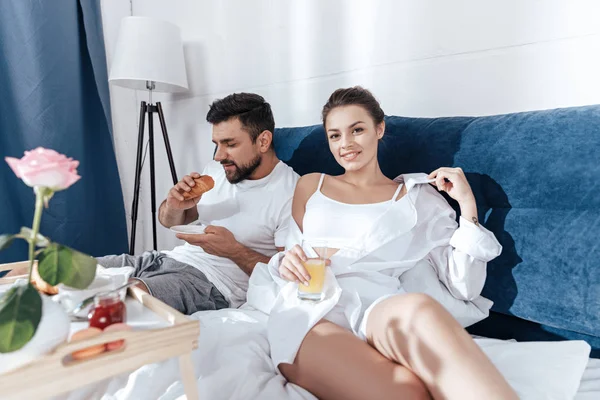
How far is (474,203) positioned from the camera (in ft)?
4.06

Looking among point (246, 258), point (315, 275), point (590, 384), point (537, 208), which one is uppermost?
point (537, 208)

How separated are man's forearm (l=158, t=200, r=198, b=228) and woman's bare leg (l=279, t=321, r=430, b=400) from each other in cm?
92

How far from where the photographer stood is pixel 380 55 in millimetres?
1862

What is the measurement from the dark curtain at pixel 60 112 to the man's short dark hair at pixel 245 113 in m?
1.35

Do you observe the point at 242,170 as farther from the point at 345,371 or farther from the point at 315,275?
the point at 345,371

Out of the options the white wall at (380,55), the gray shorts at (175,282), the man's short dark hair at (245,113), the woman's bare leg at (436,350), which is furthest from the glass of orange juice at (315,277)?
the white wall at (380,55)

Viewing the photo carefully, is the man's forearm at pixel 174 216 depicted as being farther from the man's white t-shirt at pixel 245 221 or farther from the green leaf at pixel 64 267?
A: the green leaf at pixel 64 267

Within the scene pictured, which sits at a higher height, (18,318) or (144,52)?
(144,52)

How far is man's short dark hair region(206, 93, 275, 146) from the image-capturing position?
5.80 ft

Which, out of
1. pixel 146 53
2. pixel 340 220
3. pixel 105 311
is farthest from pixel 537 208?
pixel 146 53

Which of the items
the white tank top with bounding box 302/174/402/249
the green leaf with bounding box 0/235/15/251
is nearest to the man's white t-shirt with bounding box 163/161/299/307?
the white tank top with bounding box 302/174/402/249

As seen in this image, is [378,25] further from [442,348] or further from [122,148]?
[122,148]

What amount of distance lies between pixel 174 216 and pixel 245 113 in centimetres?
51

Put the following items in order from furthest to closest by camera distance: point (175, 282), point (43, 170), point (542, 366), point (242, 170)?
point (242, 170) → point (175, 282) → point (542, 366) → point (43, 170)
